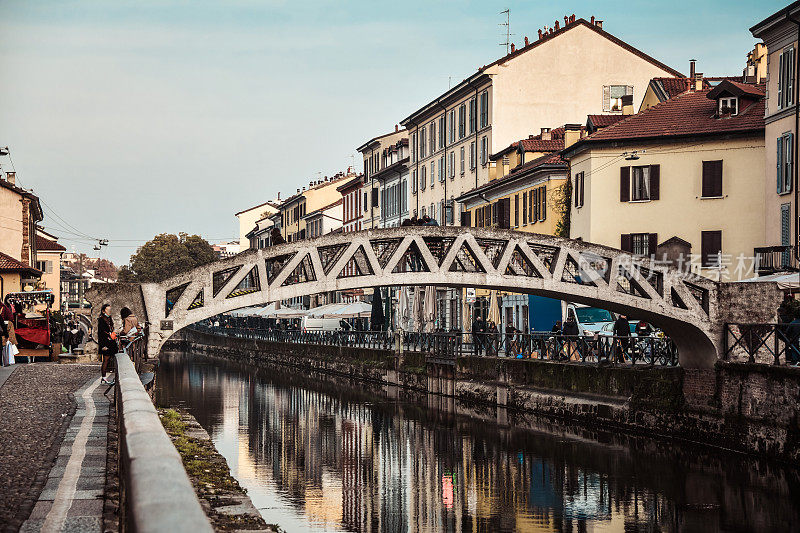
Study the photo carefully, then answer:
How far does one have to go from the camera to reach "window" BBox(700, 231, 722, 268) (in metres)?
39.6

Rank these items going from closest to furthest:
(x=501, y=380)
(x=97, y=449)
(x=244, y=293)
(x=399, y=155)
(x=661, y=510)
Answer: (x=97, y=449) → (x=661, y=510) → (x=244, y=293) → (x=501, y=380) → (x=399, y=155)

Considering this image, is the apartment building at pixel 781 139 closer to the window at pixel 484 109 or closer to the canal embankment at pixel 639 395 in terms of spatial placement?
the canal embankment at pixel 639 395

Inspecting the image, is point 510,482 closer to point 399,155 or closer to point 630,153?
point 630,153

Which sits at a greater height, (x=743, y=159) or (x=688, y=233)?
(x=743, y=159)

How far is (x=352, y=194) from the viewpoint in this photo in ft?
296

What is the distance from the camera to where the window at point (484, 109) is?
56844 mm

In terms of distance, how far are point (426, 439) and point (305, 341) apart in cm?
3116

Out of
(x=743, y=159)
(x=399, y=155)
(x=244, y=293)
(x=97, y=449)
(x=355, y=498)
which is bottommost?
(x=355, y=498)

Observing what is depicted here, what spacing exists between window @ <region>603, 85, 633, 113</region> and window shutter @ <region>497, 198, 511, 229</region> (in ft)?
23.8

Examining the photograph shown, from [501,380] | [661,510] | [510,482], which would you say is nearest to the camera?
[661,510]

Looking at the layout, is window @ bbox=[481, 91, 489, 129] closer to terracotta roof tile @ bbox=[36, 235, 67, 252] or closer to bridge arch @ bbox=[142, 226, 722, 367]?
bridge arch @ bbox=[142, 226, 722, 367]

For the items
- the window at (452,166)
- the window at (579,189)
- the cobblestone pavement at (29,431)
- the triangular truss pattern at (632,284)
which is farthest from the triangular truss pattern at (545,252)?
the window at (452,166)

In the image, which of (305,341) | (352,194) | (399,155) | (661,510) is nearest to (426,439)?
(661,510)

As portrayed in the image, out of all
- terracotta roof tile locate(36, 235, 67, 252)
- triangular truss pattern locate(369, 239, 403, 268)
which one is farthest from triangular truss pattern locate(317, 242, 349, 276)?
terracotta roof tile locate(36, 235, 67, 252)
